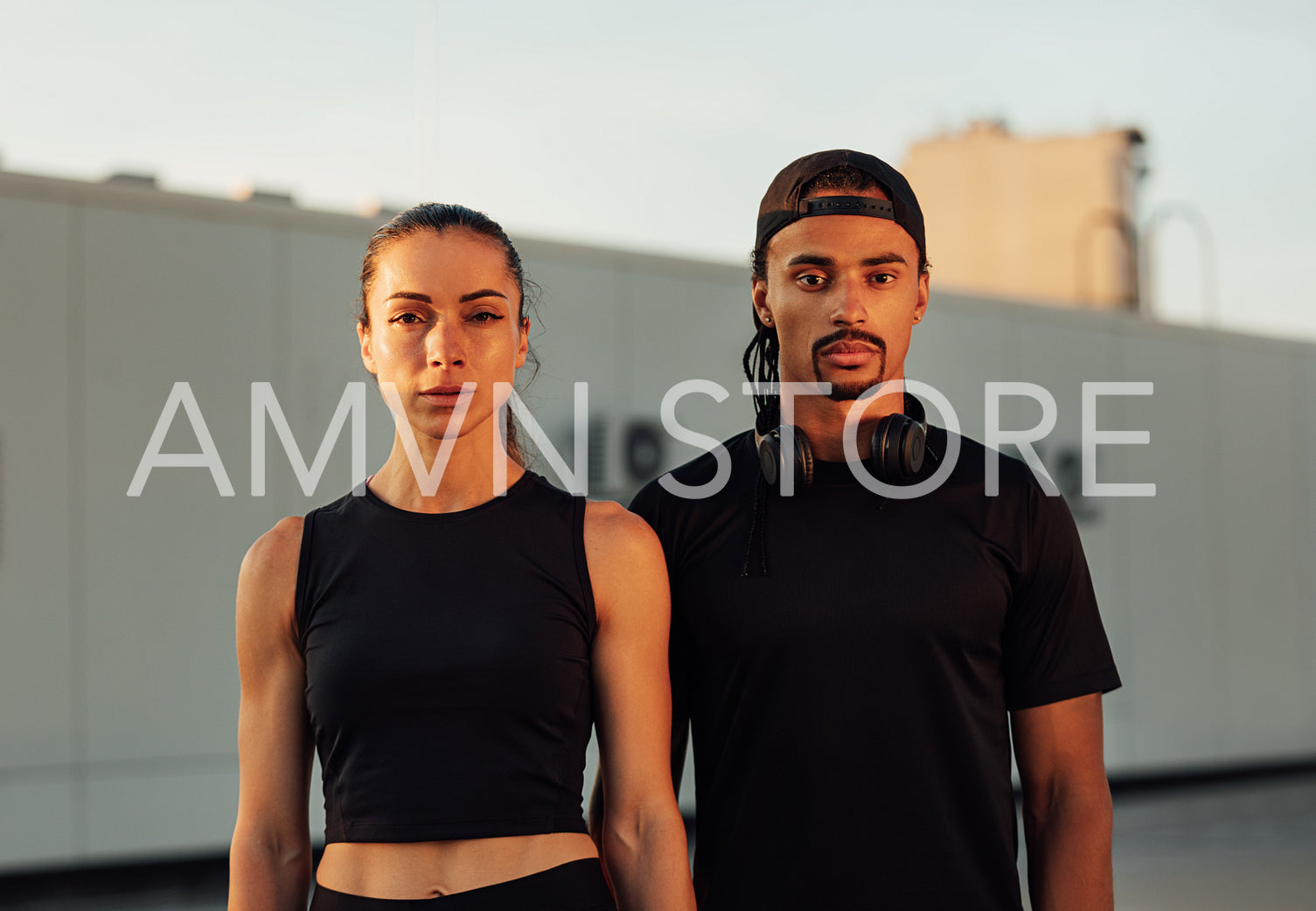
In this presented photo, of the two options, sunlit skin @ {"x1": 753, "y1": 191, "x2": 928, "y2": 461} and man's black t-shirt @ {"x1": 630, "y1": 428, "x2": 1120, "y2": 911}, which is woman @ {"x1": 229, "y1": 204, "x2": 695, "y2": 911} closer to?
man's black t-shirt @ {"x1": 630, "y1": 428, "x2": 1120, "y2": 911}

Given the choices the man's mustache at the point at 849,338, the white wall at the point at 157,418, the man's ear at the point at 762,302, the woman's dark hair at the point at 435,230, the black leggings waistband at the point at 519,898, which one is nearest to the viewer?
the black leggings waistband at the point at 519,898

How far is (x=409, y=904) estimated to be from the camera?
1.96 meters

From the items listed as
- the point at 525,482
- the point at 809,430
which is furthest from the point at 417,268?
the point at 809,430

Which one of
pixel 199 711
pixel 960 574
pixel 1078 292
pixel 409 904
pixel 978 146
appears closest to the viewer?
pixel 409 904

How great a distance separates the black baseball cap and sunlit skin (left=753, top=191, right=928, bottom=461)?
0.01m

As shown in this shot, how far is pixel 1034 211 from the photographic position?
60.7 ft

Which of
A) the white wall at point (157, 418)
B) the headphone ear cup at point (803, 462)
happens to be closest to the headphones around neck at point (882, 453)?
the headphone ear cup at point (803, 462)

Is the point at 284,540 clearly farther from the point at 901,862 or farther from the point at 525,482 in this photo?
the point at 901,862

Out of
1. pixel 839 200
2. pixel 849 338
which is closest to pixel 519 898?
pixel 849 338

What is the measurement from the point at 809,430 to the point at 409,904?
3.26 ft

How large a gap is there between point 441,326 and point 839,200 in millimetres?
702

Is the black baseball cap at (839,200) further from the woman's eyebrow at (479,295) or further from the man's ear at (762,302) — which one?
the woman's eyebrow at (479,295)

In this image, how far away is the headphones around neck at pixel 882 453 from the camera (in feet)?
7.45

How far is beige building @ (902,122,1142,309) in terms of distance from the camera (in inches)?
658
